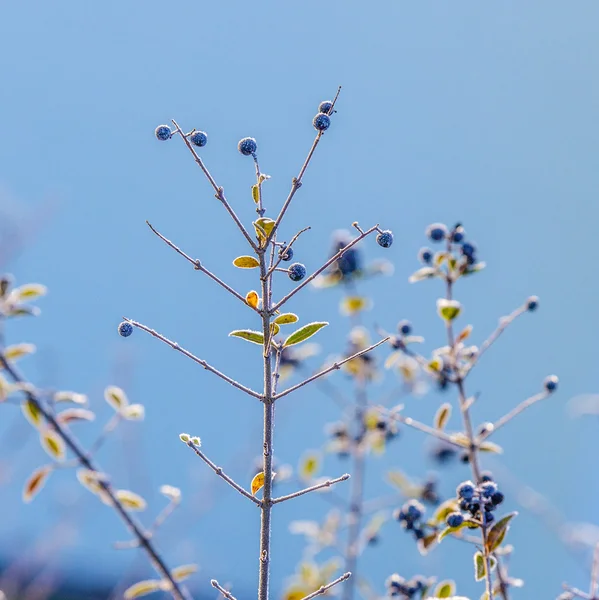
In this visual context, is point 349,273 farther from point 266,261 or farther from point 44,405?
point 266,261

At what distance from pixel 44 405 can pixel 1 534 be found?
14.8 feet

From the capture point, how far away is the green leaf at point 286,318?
1.34m

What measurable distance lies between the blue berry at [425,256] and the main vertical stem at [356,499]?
0.56 m

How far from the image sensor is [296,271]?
4.24 feet

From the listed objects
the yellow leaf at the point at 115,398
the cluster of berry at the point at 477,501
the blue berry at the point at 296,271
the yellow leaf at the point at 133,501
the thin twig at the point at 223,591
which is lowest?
the thin twig at the point at 223,591

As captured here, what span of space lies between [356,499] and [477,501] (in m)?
0.91

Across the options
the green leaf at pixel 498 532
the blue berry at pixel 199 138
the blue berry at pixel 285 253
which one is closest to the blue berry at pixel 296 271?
the blue berry at pixel 285 253

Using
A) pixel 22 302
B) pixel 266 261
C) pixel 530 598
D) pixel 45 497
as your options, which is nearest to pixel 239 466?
pixel 22 302

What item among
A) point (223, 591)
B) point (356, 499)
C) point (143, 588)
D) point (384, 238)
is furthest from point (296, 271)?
point (356, 499)

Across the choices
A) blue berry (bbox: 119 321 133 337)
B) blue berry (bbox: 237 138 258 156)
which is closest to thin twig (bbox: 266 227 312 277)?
blue berry (bbox: 237 138 258 156)

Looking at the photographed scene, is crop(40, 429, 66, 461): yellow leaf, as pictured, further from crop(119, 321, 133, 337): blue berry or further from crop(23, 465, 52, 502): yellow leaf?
crop(119, 321, 133, 337): blue berry

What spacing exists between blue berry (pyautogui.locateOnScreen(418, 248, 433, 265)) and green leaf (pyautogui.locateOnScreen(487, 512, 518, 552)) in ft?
2.44

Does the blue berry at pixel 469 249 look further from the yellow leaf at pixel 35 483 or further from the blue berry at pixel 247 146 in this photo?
the yellow leaf at pixel 35 483

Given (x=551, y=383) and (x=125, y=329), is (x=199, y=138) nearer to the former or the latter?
(x=125, y=329)
